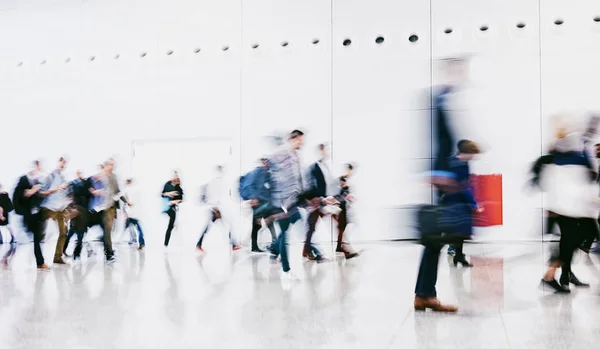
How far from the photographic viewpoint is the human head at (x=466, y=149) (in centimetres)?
420

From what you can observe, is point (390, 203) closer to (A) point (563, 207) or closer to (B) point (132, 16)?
(A) point (563, 207)

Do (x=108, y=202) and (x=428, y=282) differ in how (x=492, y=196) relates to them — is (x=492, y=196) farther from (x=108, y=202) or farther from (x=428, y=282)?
(x=108, y=202)

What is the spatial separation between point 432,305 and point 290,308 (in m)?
1.23

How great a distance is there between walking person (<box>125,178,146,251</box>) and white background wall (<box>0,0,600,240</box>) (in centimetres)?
50

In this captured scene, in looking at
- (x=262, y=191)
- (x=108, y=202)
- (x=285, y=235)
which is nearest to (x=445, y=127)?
(x=285, y=235)

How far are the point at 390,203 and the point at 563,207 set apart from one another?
21.9ft

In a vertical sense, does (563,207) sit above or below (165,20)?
below

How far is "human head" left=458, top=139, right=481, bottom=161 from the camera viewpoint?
4203 mm

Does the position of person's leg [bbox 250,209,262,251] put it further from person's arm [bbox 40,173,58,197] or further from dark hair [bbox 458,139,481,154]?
dark hair [bbox 458,139,481,154]

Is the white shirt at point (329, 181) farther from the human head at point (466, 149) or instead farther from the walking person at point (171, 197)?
the walking person at point (171, 197)

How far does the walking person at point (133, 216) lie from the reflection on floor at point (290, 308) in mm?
3331

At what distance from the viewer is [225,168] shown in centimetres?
1214

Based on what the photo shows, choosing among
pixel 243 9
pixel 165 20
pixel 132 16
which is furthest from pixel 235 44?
pixel 132 16

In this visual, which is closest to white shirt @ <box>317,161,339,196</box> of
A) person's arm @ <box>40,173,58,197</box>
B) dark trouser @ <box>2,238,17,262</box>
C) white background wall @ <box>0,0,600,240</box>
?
white background wall @ <box>0,0,600,240</box>
